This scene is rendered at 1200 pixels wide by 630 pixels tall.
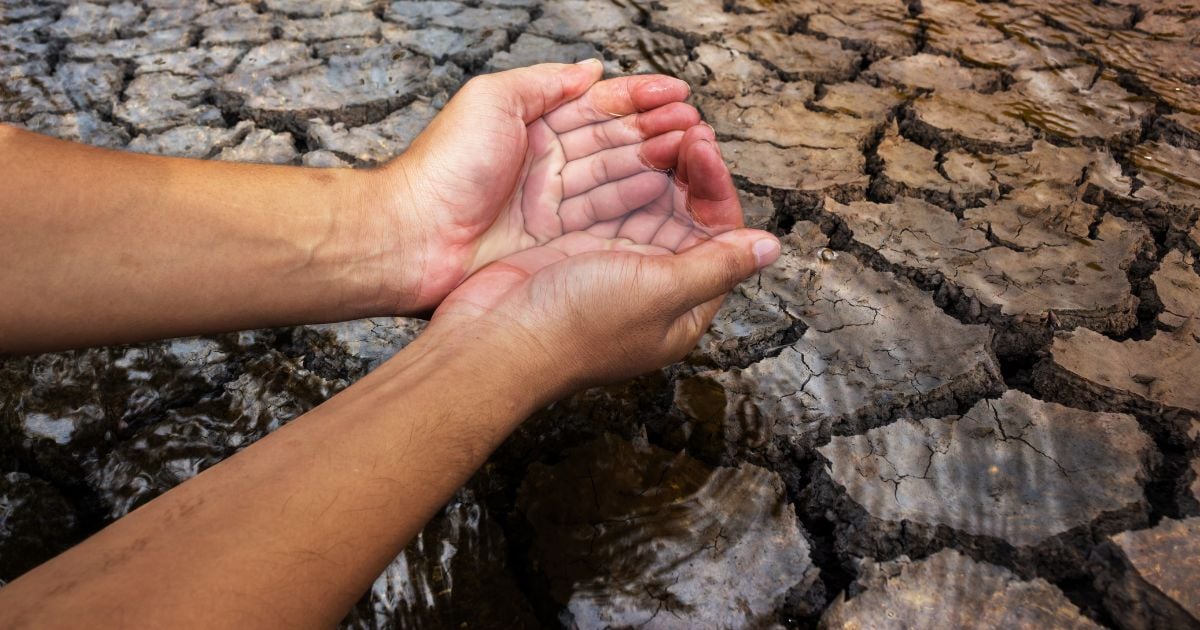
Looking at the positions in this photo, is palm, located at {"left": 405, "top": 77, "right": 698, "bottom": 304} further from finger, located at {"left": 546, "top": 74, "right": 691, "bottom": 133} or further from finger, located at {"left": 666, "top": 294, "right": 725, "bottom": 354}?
finger, located at {"left": 666, "top": 294, "right": 725, "bottom": 354}

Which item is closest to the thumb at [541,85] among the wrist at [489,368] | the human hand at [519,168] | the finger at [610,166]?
the human hand at [519,168]

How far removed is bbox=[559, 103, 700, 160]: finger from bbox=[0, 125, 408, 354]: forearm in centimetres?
42

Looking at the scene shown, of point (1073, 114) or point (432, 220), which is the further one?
point (1073, 114)

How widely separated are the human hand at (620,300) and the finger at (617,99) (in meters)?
0.13

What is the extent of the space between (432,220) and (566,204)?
0.87ft

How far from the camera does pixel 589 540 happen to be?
1.28m

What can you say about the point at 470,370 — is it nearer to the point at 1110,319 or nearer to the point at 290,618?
the point at 290,618

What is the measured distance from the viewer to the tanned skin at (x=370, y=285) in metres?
0.90

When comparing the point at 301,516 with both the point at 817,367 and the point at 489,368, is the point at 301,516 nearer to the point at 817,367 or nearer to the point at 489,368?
the point at 489,368

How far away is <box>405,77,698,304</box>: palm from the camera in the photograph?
1.49m

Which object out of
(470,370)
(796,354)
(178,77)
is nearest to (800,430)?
(796,354)

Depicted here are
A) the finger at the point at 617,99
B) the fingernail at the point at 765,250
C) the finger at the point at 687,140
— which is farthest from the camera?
the finger at the point at 617,99

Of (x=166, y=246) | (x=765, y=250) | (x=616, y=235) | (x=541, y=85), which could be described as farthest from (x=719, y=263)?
(x=166, y=246)

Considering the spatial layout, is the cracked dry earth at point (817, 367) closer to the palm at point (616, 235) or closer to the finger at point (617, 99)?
the palm at point (616, 235)
